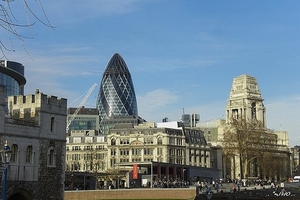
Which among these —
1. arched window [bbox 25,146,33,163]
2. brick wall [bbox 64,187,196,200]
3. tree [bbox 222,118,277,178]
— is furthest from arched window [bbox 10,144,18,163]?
tree [bbox 222,118,277,178]

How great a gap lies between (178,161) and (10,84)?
2504 inches

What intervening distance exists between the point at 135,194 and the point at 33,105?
2654cm

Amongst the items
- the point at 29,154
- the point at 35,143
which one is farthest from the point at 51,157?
the point at 29,154

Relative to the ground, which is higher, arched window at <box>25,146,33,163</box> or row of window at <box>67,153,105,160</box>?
row of window at <box>67,153,105,160</box>

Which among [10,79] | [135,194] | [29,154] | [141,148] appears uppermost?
[10,79]

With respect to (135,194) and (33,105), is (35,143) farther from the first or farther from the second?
(135,194)

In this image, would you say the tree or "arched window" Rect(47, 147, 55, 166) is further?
the tree

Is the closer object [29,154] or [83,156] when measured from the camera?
[29,154]

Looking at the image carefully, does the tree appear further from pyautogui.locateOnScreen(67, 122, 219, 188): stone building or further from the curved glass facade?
the curved glass facade

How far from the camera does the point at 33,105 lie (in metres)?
54.5

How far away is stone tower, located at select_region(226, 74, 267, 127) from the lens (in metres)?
193

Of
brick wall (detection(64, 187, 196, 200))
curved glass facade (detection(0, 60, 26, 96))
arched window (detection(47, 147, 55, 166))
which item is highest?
curved glass facade (detection(0, 60, 26, 96))

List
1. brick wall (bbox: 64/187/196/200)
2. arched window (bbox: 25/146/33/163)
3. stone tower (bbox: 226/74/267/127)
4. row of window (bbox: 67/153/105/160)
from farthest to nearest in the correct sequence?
1. stone tower (bbox: 226/74/267/127)
2. row of window (bbox: 67/153/105/160)
3. brick wall (bbox: 64/187/196/200)
4. arched window (bbox: 25/146/33/163)

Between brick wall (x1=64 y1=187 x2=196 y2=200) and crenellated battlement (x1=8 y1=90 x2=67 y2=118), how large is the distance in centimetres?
2340
